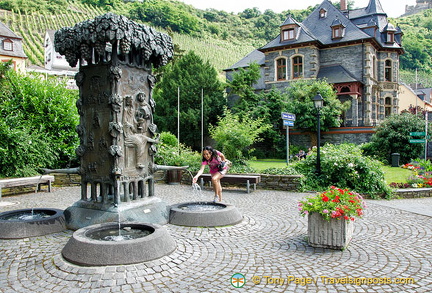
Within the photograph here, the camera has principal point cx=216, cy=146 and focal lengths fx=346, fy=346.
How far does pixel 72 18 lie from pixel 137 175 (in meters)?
83.0

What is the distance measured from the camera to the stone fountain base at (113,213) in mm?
6645

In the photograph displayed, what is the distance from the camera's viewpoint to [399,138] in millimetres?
21531

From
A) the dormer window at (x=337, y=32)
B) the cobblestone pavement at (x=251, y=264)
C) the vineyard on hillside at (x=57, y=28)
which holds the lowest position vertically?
the cobblestone pavement at (x=251, y=264)

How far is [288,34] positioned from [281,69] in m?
3.34

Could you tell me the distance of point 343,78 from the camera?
1233 inches

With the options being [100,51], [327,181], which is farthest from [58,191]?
[327,181]

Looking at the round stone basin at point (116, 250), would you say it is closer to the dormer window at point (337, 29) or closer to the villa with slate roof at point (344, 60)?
the villa with slate roof at point (344, 60)

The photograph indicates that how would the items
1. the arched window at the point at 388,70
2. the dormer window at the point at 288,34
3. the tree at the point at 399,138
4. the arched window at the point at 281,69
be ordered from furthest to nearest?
the arched window at the point at 388,70, the arched window at the point at 281,69, the dormer window at the point at 288,34, the tree at the point at 399,138

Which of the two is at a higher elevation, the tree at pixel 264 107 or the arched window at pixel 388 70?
the arched window at pixel 388 70

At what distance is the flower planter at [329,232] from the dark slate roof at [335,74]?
27017 mm

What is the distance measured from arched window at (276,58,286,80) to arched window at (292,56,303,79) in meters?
0.96

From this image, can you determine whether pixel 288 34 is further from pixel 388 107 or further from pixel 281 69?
pixel 388 107

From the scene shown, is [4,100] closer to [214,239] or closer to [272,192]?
[272,192]

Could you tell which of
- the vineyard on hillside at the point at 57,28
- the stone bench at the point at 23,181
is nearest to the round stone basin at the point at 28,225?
the stone bench at the point at 23,181
